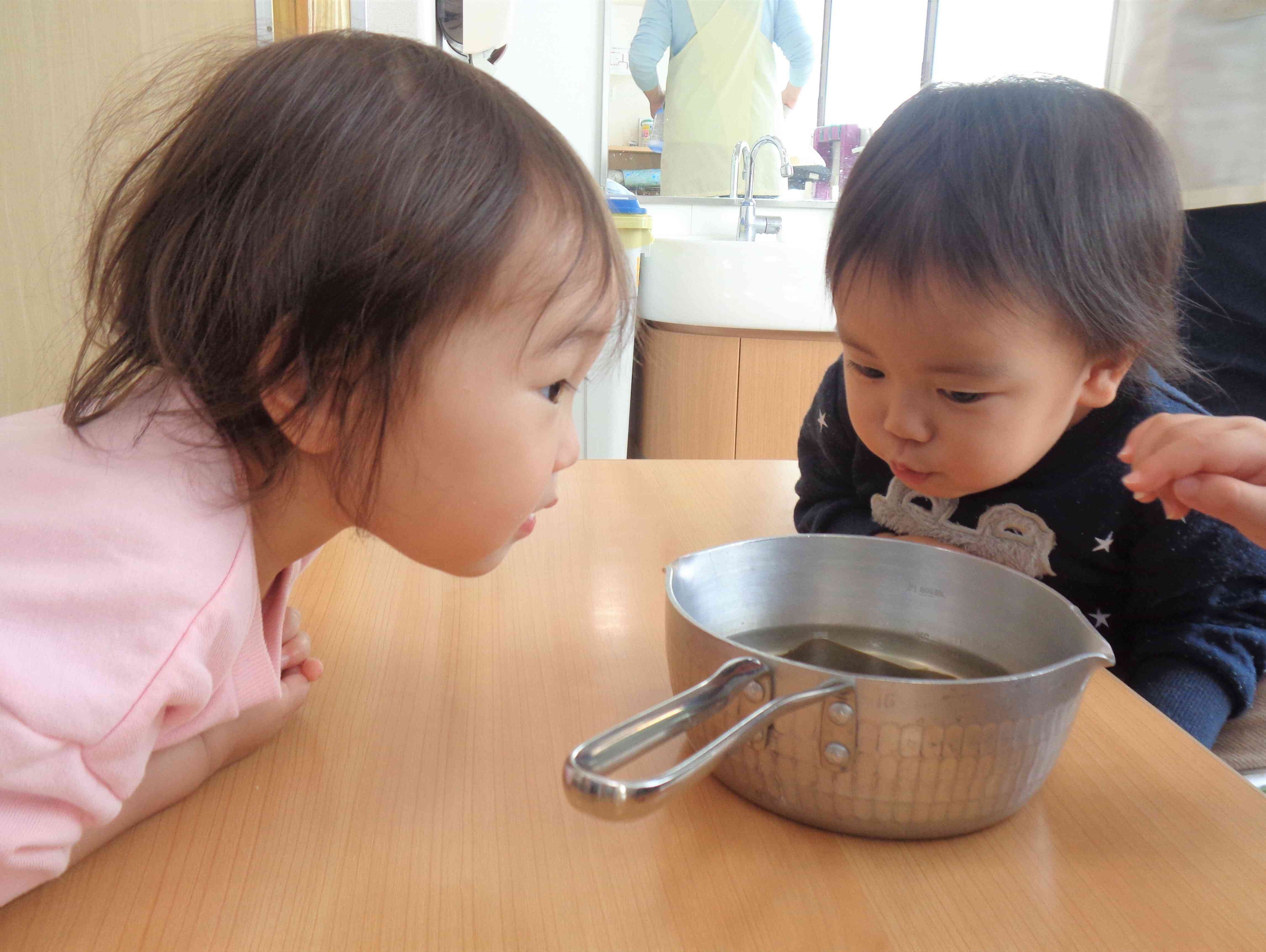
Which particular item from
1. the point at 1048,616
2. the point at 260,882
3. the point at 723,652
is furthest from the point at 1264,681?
the point at 260,882

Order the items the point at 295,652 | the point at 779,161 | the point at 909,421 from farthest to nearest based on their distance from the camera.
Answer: the point at 779,161 → the point at 909,421 → the point at 295,652

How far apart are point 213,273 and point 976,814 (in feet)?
1.27

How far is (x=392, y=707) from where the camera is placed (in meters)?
0.48

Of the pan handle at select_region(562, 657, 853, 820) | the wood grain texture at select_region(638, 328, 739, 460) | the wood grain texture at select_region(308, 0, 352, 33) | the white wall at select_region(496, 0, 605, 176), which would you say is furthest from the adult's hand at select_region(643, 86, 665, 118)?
the pan handle at select_region(562, 657, 853, 820)

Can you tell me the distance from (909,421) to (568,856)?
382mm

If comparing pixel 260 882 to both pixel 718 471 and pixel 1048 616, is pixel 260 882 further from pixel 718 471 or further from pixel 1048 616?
pixel 718 471

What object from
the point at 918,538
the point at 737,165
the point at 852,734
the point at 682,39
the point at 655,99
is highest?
the point at 682,39

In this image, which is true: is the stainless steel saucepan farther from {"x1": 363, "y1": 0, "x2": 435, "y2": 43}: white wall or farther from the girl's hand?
→ {"x1": 363, "y1": 0, "x2": 435, "y2": 43}: white wall

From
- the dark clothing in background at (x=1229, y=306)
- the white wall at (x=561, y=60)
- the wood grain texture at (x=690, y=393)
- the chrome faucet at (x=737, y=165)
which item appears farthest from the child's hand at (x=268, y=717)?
the chrome faucet at (x=737, y=165)

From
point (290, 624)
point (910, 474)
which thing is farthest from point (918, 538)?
point (290, 624)

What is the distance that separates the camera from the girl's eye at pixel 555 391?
0.48 meters

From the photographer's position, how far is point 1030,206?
61 centimetres

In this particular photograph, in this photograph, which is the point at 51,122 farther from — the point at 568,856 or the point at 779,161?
the point at 779,161

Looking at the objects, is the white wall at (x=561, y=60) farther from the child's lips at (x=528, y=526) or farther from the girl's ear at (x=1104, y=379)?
the child's lips at (x=528, y=526)
